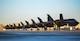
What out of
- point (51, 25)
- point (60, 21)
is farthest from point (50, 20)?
point (60, 21)

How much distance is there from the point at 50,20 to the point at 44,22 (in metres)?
13.3

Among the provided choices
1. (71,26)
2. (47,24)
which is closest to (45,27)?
(47,24)

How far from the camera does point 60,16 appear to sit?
159m

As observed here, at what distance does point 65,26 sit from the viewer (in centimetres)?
17925

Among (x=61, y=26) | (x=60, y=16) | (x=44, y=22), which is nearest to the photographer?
(x=60, y=16)

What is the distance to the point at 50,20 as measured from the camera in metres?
176

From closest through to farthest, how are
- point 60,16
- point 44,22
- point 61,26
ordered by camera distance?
point 60,16, point 61,26, point 44,22

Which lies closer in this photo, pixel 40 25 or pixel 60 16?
pixel 60 16

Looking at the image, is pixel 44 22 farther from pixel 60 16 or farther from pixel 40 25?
pixel 60 16

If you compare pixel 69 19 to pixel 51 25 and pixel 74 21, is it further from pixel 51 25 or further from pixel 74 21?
pixel 51 25

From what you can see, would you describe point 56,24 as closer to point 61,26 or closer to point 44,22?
point 61,26

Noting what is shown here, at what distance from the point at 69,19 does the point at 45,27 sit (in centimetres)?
1785

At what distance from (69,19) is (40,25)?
20.5 meters

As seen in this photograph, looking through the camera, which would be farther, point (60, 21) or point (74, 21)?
point (74, 21)
